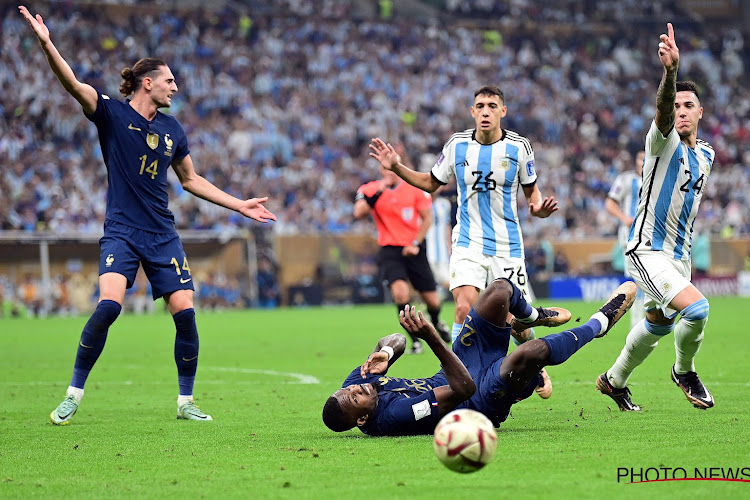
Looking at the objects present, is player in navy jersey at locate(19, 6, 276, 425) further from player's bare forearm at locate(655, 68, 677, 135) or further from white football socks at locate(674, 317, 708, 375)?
white football socks at locate(674, 317, 708, 375)

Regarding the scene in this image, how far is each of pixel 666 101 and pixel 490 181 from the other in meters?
2.25

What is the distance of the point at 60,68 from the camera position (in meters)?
7.26

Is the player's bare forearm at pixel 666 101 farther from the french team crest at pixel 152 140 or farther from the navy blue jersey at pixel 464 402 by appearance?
the french team crest at pixel 152 140

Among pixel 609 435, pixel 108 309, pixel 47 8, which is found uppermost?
pixel 47 8

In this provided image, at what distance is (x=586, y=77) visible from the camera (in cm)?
4150

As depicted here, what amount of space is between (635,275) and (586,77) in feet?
115

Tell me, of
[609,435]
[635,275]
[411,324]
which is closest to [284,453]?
[411,324]

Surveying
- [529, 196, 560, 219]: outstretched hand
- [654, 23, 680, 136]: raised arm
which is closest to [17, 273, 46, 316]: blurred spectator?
[529, 196, 560, 219]: outstretched hand

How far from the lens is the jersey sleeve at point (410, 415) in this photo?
6.56m

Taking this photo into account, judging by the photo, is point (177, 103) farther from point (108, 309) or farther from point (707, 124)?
point (108, 309)

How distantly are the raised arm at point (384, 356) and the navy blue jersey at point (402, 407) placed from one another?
66 millimetres

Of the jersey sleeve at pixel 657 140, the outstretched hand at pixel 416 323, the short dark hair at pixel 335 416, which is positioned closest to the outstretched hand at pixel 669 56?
the jersey sleeve at pixel 657 140

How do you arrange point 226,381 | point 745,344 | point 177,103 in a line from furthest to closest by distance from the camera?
point 177,103, point 745,344, point 226,381

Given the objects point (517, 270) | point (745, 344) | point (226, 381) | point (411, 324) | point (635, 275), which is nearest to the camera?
point (411, 324)
